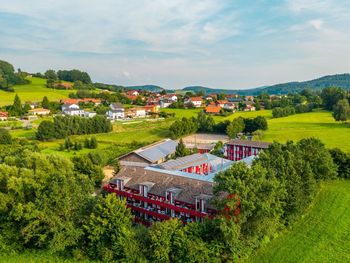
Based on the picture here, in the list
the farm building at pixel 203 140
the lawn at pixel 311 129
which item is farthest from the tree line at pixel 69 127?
the lawn at pixel 311 129

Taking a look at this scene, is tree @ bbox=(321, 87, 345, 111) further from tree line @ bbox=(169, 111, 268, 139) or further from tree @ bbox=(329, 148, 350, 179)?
tree @ bbox=(329, 148, 350, 179)

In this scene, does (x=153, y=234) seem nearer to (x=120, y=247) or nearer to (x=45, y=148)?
(x=120, y=247)

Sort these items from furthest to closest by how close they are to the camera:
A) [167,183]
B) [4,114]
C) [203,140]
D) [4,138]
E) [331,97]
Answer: [331,97], [4,114], [203,140], [4,138], [167,183]

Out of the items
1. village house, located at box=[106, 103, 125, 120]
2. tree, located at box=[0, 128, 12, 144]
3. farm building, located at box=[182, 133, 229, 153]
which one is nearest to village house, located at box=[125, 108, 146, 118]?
village house, located at box=[106, 103, 125, 120]

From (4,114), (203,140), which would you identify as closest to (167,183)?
(203,140)

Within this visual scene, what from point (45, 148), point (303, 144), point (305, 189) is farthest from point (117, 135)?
point (305, 189)

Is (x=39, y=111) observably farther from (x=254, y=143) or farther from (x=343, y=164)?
(x=343, y=164)

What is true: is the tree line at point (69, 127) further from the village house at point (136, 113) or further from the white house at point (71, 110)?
the white house at point (71, 110)
